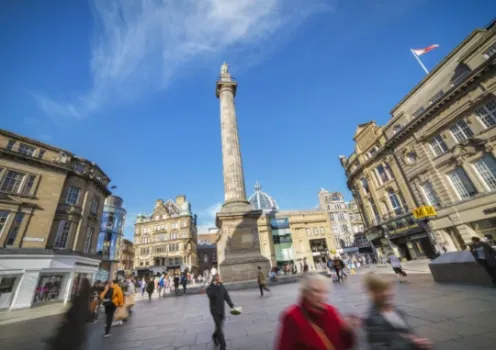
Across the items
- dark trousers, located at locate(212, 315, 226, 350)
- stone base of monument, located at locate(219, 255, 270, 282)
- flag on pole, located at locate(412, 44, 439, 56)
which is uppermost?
flag on pole, located at locate(412, 44, 439, 56)

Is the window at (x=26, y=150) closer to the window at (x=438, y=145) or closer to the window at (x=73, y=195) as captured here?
the window at (x=73, y=195)

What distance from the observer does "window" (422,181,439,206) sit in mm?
21359

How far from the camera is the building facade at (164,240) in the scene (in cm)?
4797

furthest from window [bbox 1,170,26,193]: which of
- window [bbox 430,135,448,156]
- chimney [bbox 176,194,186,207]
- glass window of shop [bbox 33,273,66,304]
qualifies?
window [bbox 430,135,448,156]

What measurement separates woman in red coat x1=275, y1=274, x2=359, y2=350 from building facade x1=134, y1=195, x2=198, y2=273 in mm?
50215

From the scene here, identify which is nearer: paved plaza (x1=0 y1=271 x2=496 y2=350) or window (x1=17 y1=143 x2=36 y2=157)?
paved plaza (x1=0 y1=271 x2=496 y2=350)

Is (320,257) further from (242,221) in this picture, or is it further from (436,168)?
(242,221)

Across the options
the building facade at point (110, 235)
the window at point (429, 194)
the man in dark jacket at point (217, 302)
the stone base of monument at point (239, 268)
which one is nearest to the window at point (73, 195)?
the building facade at point (110, 235)

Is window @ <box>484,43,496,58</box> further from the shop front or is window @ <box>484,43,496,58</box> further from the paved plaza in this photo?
the shop front

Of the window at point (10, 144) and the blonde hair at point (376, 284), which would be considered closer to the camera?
the blonde hair at point (376, 284)

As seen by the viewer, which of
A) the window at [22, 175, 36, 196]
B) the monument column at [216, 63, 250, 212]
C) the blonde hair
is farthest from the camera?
the window at [22, 175, 36, 196]

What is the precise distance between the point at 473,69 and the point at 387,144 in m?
9.64

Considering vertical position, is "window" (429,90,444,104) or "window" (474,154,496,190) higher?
"window" (429,90,444,104)

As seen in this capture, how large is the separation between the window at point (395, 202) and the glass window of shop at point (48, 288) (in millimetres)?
35193
